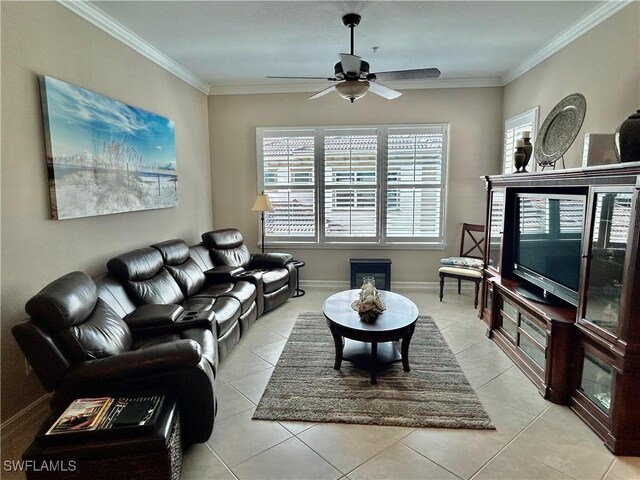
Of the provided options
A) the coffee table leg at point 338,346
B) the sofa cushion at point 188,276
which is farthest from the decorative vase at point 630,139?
the sofa cushion at point 188,276

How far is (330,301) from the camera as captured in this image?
352cm

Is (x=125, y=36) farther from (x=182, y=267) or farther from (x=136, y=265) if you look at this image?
(x=182, y=267)

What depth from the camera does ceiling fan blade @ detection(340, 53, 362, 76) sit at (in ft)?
9.04

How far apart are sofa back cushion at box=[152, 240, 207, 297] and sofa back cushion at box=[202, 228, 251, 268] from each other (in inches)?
18.7

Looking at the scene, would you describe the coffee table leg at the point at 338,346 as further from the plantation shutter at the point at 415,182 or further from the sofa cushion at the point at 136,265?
the plantation shutter at the point at 415,182

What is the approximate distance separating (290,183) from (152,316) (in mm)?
3208

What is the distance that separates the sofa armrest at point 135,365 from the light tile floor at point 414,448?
2.01ft

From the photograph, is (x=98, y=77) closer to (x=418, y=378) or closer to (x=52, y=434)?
(x=52, y=434)

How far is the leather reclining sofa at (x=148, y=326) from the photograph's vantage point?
6.30 ft

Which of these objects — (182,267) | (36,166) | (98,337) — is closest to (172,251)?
(182,267)

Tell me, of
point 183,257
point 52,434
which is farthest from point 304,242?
point 52,434

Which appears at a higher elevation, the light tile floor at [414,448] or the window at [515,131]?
the window at [515,131]

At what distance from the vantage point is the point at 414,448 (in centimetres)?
218

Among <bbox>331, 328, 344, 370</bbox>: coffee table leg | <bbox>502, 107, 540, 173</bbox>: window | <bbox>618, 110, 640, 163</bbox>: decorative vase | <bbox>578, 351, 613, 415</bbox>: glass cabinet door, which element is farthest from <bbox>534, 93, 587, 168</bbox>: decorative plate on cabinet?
<bbox>331, 328, 344, 370</bbox>: coffee table leg
